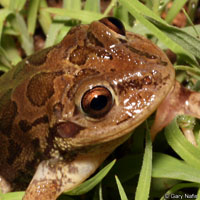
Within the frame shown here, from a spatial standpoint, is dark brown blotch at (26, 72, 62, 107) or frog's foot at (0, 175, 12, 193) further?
frog's foot at (0, 175, 12, 193)

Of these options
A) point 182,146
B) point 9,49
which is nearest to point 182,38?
point 182,146

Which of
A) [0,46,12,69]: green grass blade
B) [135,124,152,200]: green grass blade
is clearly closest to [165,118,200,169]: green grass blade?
[135,124,152,200]: green grass blade

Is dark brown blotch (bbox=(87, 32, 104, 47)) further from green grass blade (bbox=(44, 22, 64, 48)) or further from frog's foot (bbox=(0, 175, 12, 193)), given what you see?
frog's foot (bbox=(0, 175, 12, 193))

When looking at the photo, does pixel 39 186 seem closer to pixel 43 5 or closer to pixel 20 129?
pixel 20 129

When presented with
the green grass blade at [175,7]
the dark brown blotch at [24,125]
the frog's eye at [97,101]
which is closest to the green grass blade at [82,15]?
the green grass blade at [175,7]

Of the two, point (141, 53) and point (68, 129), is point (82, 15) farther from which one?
point (68, 129)

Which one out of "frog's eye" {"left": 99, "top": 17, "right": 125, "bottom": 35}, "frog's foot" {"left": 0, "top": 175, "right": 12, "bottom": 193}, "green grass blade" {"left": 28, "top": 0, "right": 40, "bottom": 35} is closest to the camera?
"frog's eye" {"left": 99, "top": 17, "right": 125, "bottom": 35}

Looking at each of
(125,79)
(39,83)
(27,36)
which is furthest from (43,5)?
(125,79)

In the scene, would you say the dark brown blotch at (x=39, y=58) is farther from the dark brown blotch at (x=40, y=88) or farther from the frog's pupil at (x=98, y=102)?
the frog's pupil at (x=98, y=102)
